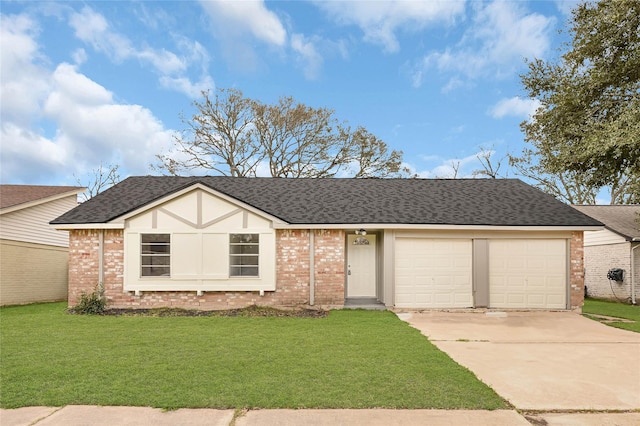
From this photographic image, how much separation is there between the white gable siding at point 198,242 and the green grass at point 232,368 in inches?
98.1

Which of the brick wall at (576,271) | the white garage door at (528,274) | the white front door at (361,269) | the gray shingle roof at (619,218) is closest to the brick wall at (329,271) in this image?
the white front door at (361,269)

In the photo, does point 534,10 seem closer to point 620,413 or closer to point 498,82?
point 498,82

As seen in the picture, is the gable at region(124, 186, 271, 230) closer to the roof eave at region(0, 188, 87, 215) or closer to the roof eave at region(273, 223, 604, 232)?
the roof eave at region(273, 223, 604, 232)

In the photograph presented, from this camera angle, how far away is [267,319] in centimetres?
1045

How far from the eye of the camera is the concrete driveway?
4855mm

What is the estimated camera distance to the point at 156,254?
12117mm

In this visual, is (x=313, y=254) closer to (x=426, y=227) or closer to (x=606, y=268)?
(x=426, y=227)

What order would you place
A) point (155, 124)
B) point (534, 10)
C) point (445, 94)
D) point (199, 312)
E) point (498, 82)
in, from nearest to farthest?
point (199, 312)
point (534, 10)
point (498, 82)
point (445, 94)
point (155, 124)

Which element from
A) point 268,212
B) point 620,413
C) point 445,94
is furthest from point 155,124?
point 620,413

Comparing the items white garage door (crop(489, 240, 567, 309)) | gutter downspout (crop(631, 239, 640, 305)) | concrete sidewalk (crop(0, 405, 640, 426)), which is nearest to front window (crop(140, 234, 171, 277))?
concrete sidewalk (crop(0, 405, 640, 426))

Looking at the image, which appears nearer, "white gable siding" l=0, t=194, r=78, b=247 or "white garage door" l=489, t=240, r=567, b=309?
"white garage door" l=489, t=240, r=567, b=309

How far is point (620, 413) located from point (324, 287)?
8457mm

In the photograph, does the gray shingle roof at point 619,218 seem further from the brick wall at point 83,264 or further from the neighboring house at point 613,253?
the brick wall at point 83,264

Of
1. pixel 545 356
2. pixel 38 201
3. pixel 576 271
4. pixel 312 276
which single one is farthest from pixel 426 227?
pixel 38 201
